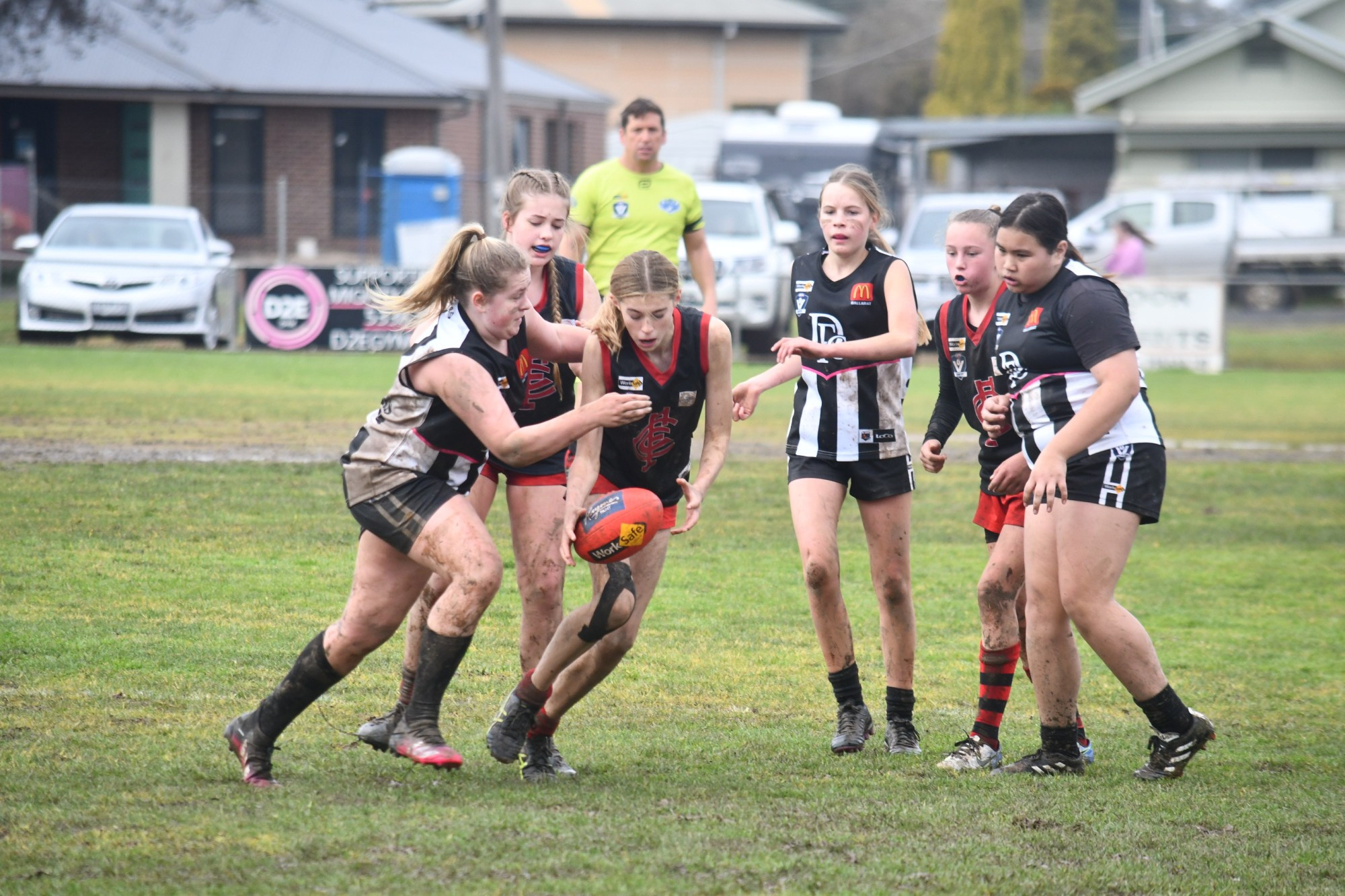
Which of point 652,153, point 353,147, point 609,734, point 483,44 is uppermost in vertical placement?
point 483,44

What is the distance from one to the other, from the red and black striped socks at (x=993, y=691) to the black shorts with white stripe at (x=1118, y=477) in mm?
841

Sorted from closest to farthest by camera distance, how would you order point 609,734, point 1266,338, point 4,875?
point 4,875, point 609,734, point 1266,338

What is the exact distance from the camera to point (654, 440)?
536cm

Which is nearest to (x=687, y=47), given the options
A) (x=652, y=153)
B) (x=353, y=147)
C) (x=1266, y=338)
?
(x=353, y=147)

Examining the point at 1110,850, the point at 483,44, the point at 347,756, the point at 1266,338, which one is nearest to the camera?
the point at 1110,850

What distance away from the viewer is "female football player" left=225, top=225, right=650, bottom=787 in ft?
16.0

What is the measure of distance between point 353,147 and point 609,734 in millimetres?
31810

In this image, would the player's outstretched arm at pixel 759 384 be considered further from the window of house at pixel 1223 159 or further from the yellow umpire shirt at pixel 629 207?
the window of house at pixel 1223 159

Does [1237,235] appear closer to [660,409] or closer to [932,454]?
[932,454]

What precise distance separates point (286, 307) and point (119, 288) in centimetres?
219

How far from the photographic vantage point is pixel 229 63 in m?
34.1

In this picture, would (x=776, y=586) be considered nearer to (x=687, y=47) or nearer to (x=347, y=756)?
(x=347, y=756)

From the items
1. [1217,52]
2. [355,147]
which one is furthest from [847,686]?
[1217,52]

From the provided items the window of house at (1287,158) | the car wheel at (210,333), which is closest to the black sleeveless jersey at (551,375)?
the car wheel at (210,333)
